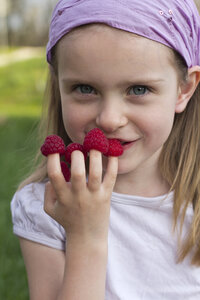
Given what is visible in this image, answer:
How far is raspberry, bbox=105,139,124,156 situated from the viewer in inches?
62.6

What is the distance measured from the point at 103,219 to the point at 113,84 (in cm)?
47

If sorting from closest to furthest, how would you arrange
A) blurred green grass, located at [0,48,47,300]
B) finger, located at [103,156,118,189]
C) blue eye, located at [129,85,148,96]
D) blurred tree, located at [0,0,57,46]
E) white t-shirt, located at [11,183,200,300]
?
finger, located at [103,156,118,189] → blue eye, located at [129,85,148,96] → white t-shirt, located at [11,183,200,300] → blurred green grass, located at [0,48,47,300] → blurred tree, located at [0,0,57,46]

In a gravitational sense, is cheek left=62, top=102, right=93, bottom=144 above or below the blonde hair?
above

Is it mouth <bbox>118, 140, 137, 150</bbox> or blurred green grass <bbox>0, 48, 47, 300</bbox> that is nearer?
mouth <bbox>118, 140, 137, 150</bbox>

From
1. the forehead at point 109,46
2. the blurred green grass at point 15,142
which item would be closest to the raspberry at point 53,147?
the forehead at point 109,46

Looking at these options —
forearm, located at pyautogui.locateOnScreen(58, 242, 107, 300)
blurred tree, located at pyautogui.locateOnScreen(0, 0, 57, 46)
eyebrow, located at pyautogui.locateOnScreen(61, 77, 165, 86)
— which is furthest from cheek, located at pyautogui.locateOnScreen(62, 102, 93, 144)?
blurred tree, located at pyautogui.locateOnScreen(0, 0, 57, 46)

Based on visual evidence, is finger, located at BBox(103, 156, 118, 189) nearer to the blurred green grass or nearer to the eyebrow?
the eyebrow

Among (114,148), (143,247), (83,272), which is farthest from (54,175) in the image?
(143,247)

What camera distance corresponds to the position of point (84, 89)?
1.68m

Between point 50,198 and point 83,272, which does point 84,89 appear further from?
point 83,272

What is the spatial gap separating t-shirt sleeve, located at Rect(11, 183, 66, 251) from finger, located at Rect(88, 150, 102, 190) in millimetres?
503

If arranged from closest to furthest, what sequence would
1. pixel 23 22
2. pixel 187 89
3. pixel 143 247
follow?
pixel 187 89 < pixel 143 247 < pixel 23 22

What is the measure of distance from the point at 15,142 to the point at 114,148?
4.78 metres

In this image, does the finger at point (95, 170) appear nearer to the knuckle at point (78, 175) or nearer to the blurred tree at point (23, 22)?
the knuckle at point (78, 175)
